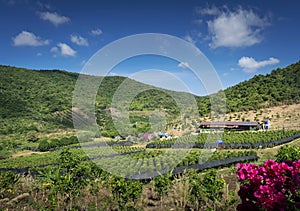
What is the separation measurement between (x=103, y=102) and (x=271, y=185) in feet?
168

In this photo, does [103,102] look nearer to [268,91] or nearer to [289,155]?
[268,91]

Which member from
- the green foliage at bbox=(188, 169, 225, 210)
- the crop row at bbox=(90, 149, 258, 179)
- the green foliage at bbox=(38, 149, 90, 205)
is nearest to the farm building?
the crop row at bbox=(90, 149, 258, 179)

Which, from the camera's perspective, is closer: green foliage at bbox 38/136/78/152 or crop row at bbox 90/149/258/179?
crop row at bbox 90/149/258/179

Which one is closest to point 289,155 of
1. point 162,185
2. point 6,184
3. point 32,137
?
point 162,185

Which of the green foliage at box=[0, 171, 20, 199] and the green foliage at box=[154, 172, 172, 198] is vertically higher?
the green foliage at box=[154, 172, 172, 198]

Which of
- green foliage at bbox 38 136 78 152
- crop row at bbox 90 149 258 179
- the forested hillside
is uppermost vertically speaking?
the forested hillside

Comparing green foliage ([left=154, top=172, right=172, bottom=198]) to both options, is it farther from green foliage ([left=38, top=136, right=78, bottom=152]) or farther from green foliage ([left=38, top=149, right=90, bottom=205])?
green foliage ([left=38, top=136, right=78, bottom=152])

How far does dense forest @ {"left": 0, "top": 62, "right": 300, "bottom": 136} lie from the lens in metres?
39.0

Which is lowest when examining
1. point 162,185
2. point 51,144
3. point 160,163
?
point 51,144

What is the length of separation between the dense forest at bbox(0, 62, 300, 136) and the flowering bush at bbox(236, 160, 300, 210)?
26066mm

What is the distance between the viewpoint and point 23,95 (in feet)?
182

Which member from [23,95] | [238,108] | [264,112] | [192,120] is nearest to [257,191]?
[192,120]

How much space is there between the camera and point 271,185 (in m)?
2.71

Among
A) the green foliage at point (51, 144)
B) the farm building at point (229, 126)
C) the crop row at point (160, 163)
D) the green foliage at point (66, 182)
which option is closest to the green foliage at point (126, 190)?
the green foliage at point (66, 182)
